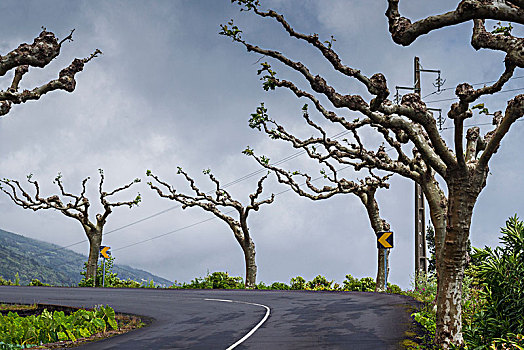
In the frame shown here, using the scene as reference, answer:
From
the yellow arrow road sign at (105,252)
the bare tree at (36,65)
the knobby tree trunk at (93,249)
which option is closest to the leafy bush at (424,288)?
the bare tree at (36,65)

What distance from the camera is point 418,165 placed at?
21516mm

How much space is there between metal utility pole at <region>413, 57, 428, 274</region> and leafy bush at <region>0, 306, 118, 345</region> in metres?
16.6

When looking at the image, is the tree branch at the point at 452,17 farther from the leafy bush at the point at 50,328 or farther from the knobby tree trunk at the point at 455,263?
the leafy bush at the point at 50,328

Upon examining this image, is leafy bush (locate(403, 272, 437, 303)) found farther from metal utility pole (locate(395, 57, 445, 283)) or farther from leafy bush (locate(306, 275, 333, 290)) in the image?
leafy bush (locate(306, 275, 333, 290))

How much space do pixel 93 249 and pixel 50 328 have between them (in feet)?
96.3

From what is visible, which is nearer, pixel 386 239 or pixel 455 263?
pixel 455 263

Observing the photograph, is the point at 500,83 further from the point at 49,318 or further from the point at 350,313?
the point at 49,318

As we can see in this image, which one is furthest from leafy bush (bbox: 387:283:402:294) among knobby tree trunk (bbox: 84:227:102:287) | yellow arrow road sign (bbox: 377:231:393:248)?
knobby tree trunk (bbox: 84:227:102:287)

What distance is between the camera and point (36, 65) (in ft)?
53.6

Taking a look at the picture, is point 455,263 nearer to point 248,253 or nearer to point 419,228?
point 419,228

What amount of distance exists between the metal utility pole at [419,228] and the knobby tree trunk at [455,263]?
48.5 ft

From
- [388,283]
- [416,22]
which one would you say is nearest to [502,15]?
[416,22]

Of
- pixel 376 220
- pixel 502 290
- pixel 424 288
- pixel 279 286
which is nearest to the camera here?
pixel 502 290

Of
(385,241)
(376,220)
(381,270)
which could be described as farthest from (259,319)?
(376,220)
